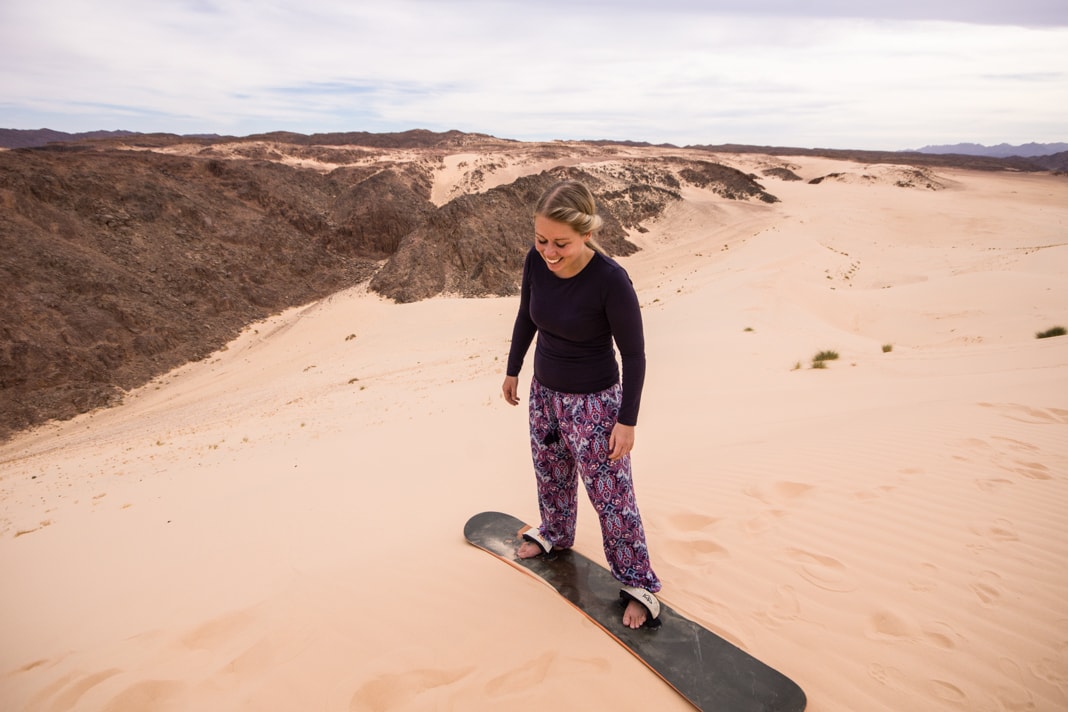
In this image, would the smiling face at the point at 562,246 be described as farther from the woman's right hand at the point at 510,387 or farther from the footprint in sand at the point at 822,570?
the footprint in sand at the point at 822,570

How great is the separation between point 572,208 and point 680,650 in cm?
193

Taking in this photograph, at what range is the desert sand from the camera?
221 centimetres

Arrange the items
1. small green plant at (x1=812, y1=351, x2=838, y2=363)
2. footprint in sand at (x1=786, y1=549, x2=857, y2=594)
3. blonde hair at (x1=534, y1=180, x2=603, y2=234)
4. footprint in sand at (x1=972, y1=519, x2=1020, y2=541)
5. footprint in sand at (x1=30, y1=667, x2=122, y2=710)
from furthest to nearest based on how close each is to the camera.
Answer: small green plant at (x1=812, y1=351, x2=838, y2=363)
footprint in sand at (x1=972, y1=519, x2=1020, y2=541)
footprint in sand at (x1=786, y1=549, x2=857, y2=594)
footprint in sand at (x1=30, y1=667, x2=122, y2=710)
blonde hair at (x1=534, y1=180, x2=603, y2=234)

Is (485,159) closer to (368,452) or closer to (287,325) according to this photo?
(287,325)

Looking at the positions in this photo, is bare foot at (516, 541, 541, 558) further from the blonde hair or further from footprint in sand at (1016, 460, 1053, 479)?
footprint in sand at (1016, 460, 1053, 479)

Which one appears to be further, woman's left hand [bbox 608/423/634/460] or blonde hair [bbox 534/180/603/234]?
woman's left hand [bbox 608/423/634/460]

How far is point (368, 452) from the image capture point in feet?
18.1

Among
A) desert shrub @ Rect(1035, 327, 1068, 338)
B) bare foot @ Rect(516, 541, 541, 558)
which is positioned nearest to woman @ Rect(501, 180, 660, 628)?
bare foot @ Rect(516, 541, 541, 558)

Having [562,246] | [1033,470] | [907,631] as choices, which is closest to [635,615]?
[907,631]

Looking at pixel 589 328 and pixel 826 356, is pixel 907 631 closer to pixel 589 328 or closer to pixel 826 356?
pixel 589 328

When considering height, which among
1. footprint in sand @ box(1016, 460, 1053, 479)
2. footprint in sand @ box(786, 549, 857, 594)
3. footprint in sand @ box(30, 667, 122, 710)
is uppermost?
footprint in sand @ box(1016, 460, 1053, 479)

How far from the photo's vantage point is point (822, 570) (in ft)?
9.05

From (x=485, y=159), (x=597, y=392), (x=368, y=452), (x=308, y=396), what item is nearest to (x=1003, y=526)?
(x=597, y=392)

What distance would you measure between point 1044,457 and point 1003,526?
3.88ft
